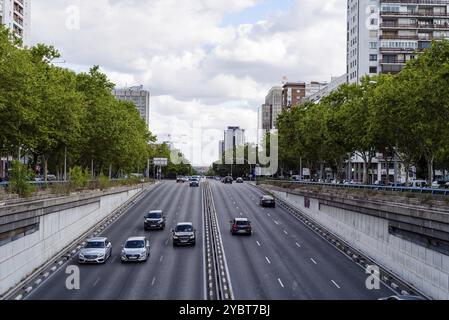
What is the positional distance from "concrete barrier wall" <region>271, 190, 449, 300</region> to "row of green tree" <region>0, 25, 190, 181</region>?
2573 centimetres

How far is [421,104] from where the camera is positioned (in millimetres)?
38438

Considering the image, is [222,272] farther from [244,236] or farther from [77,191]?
[77,191]

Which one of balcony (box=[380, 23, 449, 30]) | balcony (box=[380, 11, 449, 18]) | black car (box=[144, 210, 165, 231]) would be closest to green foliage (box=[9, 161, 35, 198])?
black car (box=[144, 210, 165, 231])

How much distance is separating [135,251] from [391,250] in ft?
52.5

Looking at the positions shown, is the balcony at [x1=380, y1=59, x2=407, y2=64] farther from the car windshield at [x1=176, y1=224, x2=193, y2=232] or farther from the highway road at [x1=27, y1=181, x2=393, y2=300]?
the car windshield at [x1=176, y1=224, x2=193, y2=232]

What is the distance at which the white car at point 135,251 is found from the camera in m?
34.9

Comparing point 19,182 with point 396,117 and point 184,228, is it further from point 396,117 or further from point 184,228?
point 396,117

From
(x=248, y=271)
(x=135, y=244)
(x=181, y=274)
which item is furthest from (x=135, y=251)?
(x=248, y=271)

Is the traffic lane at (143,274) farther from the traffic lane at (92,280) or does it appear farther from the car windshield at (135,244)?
the car windshield at (135,244)

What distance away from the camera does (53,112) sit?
5069cm

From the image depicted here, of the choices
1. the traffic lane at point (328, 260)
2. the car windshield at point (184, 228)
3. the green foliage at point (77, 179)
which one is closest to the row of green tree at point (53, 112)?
the green foliage at point (77, 179)

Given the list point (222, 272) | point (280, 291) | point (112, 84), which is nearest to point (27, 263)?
point (222, 272)

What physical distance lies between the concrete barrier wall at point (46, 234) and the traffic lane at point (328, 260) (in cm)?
1611

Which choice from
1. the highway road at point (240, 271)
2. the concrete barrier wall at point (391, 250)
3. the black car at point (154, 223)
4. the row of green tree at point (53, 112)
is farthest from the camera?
the black car at point (154, 223)
